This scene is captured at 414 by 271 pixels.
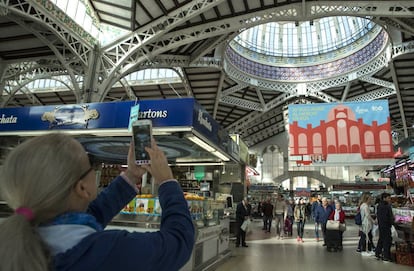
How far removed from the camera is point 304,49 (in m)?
27.1

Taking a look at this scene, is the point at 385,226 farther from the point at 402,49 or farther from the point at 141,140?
the point at 402,49

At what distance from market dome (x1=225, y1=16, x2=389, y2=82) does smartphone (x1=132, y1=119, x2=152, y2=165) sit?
70.5ft

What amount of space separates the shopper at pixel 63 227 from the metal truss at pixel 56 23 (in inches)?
481

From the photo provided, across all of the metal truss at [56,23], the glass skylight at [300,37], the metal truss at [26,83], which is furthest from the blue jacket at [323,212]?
the glass skylight at [300,37]

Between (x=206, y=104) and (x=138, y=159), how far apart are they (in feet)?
79.9

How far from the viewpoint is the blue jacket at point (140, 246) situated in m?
0.83

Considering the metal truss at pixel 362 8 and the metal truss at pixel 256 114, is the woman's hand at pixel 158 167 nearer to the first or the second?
the metal truss at pixel 362 8

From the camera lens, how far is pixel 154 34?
13578 millimetres

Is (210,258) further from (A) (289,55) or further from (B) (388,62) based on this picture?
(A) (289,55)

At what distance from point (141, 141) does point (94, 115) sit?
4560mm

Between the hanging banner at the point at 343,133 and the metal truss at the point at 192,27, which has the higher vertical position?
the metal truss at the point at 192,27

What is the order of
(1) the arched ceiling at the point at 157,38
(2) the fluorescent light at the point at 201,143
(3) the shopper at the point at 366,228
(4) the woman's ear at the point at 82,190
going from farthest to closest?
(1) the arched ceiling at the point at 157,38
(3) the shopper at the point at 366,228
(2) the fluorescent light at the point at 201,143
(4) the woman's ear at the point at 82,190

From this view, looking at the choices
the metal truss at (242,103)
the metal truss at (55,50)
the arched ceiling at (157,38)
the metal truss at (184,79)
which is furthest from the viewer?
the metal truss at (242,103)

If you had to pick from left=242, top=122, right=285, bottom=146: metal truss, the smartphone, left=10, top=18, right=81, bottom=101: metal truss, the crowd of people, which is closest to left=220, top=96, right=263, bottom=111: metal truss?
left=242, top=122, right=285, bottom=146: metal truss
